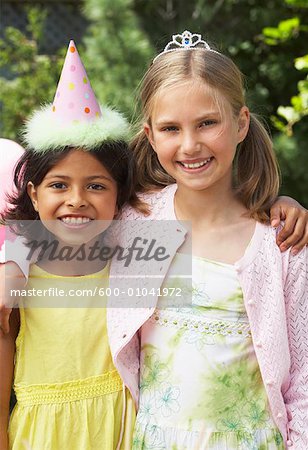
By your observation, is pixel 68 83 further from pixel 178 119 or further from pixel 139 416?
pixel 139 416

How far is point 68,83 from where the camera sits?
2.22 metres

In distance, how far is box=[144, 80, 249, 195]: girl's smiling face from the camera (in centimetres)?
207

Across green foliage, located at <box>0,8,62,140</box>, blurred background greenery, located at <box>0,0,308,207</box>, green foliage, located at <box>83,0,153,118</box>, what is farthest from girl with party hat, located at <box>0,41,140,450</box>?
green foliage, located at <box>0,8,62,140</box>

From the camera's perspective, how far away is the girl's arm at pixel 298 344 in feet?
6.75

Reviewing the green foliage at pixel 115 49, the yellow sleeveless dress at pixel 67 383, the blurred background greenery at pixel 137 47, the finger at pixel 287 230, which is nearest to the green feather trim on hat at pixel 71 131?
the yellow sleeveless dress at pixel 67 383

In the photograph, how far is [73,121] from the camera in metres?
2.20

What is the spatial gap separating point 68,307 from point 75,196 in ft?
0.93

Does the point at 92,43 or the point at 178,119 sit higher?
the point at 92,43

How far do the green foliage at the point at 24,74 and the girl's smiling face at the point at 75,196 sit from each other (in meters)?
2.85

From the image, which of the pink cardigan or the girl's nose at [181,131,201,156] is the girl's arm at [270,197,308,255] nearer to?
the pink cardigan

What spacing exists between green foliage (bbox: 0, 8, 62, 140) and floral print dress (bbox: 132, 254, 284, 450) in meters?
3.05

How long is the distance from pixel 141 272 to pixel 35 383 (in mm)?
384

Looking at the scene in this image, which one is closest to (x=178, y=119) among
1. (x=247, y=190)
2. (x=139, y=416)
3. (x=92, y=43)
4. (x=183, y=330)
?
(x=247, y=190)

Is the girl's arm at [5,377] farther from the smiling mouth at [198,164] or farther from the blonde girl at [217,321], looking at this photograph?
the smiling mouth at [198,164]
